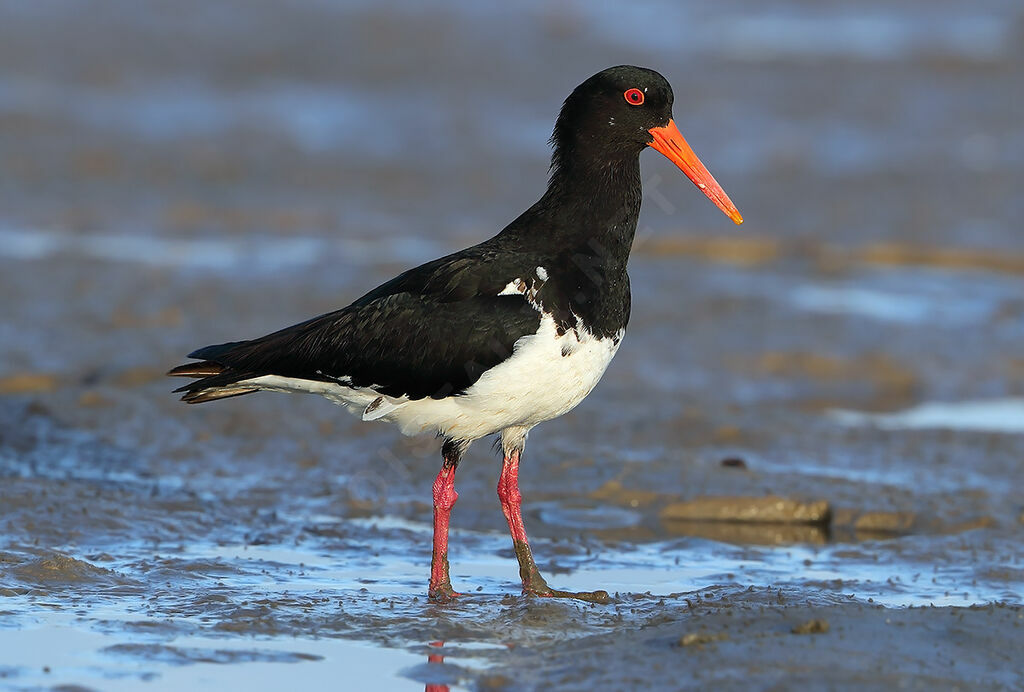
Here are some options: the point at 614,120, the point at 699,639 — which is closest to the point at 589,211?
the point at 614,120

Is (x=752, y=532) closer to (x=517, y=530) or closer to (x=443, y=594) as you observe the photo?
(x=517, y=530)

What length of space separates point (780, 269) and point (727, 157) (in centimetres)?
351

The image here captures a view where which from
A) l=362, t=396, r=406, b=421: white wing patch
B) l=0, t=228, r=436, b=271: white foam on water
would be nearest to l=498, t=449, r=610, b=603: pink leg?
l=362, t=396, r=406, b=421: white wing patch

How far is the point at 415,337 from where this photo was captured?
625 cm

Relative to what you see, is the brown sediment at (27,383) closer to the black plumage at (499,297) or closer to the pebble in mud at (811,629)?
the black plumage at (499,297)

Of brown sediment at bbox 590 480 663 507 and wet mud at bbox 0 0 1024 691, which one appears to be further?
brown sediment at bbox 590 480 663 507

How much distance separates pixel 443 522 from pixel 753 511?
6.51 feet

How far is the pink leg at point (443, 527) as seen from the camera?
6348 mm

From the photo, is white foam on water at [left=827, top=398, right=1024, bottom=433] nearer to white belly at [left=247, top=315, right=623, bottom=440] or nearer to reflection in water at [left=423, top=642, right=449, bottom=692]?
white belly at [left=247, top=315, right=623, bottom=440]

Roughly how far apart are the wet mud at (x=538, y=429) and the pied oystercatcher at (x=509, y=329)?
29.2 inches

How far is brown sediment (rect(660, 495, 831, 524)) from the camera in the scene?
784cm

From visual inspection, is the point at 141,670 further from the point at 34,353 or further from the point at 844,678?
the point at 34,353

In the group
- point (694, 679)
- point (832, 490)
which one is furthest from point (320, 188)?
point (694, 679)

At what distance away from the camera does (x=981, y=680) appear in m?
5.18
